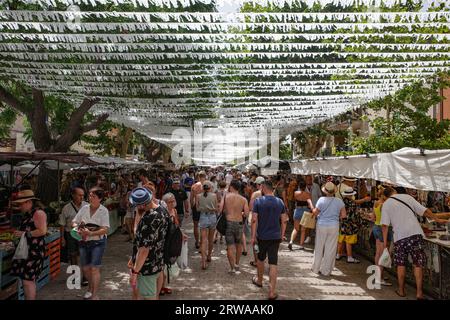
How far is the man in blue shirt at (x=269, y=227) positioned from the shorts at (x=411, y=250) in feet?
6.33

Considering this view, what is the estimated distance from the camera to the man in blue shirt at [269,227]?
6.52m

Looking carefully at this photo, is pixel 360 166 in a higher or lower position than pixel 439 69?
lower

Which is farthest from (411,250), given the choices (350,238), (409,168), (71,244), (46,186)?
(46,186)

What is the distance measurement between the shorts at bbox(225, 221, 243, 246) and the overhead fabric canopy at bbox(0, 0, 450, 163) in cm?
285

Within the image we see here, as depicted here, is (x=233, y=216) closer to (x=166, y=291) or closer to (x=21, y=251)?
(x=166, y=291)

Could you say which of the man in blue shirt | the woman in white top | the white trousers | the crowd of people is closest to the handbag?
the crowd of people

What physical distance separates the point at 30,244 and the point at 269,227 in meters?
3.42

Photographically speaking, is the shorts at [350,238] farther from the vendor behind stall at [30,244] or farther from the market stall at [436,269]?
the vendor behind stall at [30,244]

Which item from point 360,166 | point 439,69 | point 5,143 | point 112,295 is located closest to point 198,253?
point 112,295

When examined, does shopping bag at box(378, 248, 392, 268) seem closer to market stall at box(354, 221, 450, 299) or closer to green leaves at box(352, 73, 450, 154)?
market stall at box(354, 221, 450, 299)

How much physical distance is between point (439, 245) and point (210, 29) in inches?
198

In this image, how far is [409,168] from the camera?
6.73 metres

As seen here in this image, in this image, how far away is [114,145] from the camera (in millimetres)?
30344

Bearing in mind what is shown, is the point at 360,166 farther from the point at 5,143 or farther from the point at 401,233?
the point at 5,143
